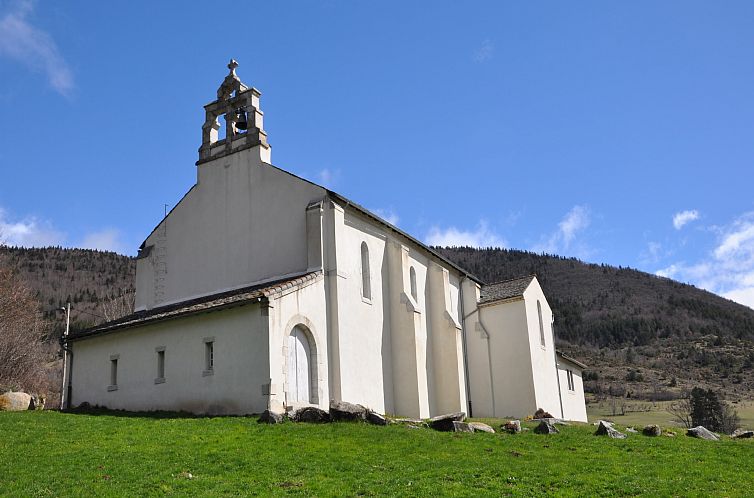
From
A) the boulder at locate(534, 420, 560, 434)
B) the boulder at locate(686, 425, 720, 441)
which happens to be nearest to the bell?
the boulder at locate(534, 420, 560, 434)

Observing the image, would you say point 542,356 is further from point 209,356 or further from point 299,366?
point 209,356

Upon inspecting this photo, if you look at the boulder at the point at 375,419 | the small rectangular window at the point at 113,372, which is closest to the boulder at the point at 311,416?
the boulder at the point at 375,419

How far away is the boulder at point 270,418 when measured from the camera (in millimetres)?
22234

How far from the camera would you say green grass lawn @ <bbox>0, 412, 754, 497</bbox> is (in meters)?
15.7

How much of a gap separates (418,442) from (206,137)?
764 inches

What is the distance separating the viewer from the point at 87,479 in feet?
53.5

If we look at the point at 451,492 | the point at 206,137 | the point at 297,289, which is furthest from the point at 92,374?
the point at 451,492

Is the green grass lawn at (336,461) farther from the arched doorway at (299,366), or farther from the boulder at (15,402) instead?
the boulder at (15,402)

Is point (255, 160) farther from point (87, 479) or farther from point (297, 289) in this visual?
point (87, 479)

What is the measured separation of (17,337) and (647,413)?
60995mm

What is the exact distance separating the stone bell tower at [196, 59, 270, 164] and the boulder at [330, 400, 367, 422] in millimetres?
13142

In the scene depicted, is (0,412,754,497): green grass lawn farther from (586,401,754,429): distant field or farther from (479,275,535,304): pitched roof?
(586,401,754,429): distant field

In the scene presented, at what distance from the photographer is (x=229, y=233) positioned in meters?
31.9

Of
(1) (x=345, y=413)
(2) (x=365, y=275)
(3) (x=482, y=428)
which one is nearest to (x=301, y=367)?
(1) (x=345, y=413)
